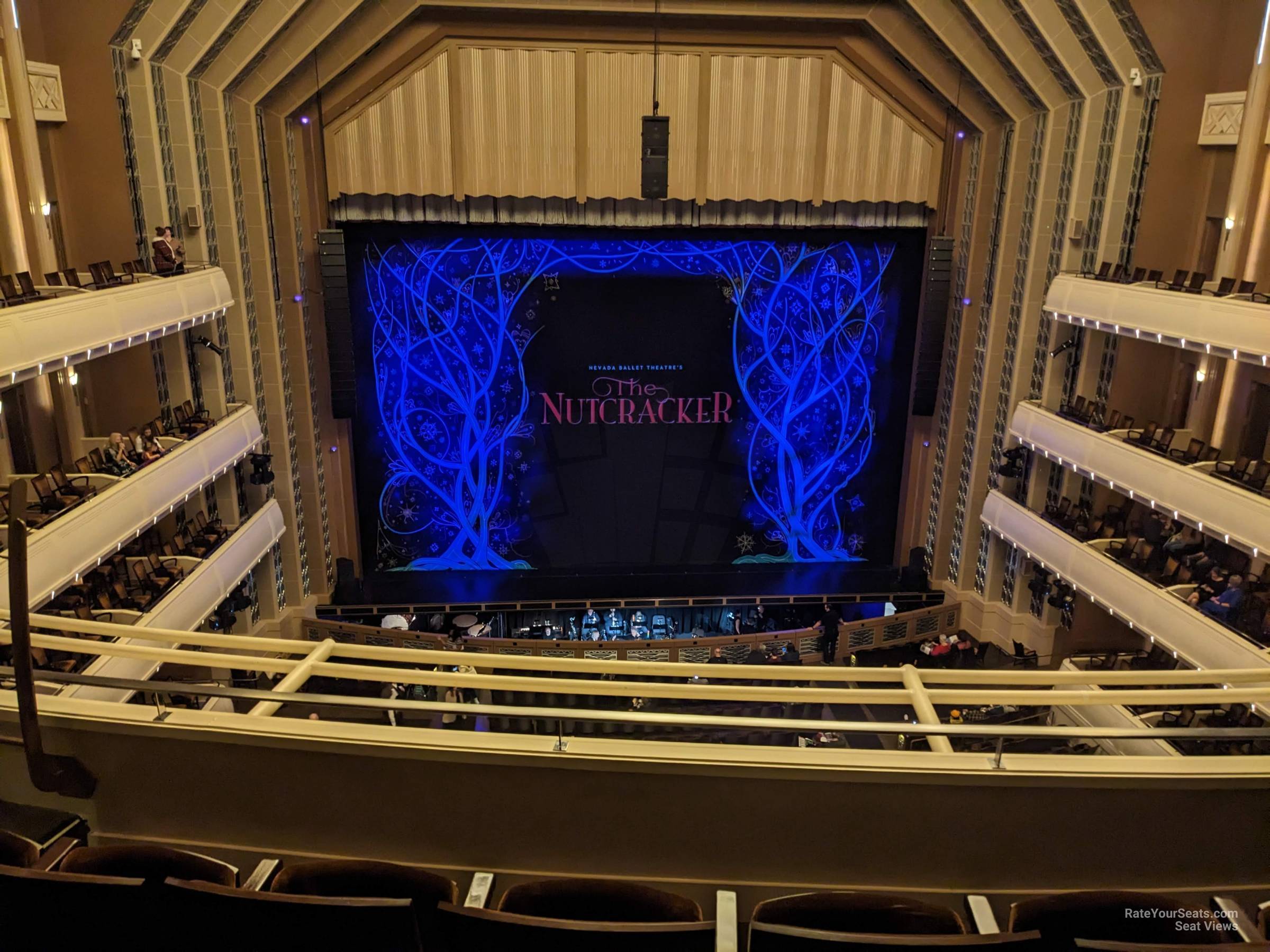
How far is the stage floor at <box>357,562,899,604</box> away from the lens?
1349 cm

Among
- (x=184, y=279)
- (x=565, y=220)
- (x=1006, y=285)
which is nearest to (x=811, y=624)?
(x=1006, y=285)


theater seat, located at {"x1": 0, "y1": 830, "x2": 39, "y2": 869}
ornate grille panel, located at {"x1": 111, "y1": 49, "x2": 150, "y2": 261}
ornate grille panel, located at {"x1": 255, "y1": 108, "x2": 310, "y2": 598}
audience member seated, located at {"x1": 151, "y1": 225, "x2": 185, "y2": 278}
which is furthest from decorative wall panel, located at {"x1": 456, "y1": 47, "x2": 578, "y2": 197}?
theater seat, located at {"x1": 0, "y1": 830, "x2": 39, "y2": 869}

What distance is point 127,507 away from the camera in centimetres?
900

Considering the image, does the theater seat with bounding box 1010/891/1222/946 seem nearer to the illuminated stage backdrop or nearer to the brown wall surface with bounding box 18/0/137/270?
the brown wall surface with bounding box 18/0/137/270

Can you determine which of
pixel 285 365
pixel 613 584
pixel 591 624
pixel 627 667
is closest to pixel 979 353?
pixel 613 584

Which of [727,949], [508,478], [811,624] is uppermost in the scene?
[727,949]

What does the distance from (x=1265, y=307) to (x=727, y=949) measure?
29.1 feet

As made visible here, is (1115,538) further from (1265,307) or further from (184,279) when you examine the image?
(184,279)

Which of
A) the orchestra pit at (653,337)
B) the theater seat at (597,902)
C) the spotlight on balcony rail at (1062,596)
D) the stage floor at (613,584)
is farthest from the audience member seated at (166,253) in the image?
the spotlight on balcony rail at (1062,596)

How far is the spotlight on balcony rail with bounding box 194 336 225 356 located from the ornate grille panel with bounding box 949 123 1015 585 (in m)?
9.74

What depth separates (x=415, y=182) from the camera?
1209 cm

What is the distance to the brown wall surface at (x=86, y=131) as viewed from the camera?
32.7 feet

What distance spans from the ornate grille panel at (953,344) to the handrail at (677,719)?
1154 cm

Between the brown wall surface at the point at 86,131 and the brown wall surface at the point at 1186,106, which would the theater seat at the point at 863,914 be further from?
the brown wall surface at the point at 1186,106
